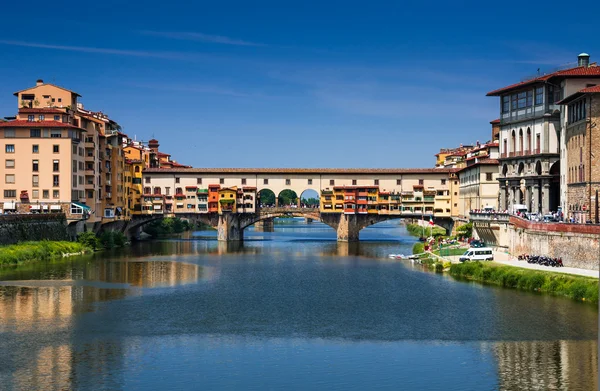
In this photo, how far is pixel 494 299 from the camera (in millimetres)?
49719

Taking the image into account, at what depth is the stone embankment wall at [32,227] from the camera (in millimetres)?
75812

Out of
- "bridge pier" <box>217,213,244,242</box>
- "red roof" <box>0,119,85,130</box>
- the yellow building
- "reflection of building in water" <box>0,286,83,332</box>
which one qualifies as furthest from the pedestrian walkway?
"bridge pier" <box>217,213,244,242</box>

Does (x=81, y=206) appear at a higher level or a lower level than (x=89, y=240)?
higher

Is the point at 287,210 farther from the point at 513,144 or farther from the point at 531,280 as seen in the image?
the point at 531,280

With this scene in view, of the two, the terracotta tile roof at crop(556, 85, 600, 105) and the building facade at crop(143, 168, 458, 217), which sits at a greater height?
the terracotta tile roof at crop(556, 85, 600, 105)

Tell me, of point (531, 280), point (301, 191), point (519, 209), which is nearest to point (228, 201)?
point (301, 191)

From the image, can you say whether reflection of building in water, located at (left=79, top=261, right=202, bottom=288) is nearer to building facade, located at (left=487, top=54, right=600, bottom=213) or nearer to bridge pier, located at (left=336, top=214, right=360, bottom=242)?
building facade, located at (left=487, top=54, right=600, bottom=213)

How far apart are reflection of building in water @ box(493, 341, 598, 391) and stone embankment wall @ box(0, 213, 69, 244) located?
51.9 metres

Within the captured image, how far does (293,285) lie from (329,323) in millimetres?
16057

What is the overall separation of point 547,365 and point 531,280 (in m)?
20.6

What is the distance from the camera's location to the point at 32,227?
8081 centimetres

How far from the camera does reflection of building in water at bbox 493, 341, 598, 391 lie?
1215 inches

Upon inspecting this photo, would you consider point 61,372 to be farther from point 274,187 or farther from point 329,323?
point 274,187

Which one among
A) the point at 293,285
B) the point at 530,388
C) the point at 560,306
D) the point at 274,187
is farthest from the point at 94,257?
the point at 530,388
